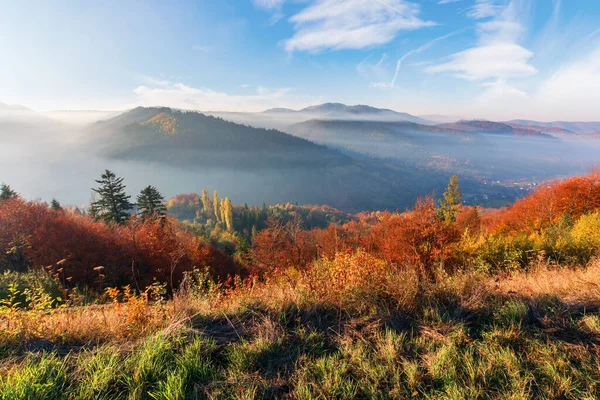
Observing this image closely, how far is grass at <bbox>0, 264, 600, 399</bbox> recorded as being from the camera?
2.52 metres

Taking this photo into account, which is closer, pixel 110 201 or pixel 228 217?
pixel 110 201

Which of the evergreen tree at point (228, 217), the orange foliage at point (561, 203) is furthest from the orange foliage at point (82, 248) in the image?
the evergreen tree at point (228, 217)

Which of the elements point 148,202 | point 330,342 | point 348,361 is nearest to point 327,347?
point 330,342

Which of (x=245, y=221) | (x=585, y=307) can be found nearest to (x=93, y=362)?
(x=585, y=307)

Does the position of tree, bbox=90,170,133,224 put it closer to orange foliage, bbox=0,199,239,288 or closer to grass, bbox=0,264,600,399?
orange foliage, bbox=0,199,239,288

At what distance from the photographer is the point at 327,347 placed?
10.6 feet

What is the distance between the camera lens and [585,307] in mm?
3574

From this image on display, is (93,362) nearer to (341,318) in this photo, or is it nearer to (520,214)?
(341,318)

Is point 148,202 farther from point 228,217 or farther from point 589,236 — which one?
point 228,217

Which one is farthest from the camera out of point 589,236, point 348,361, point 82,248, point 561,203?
point 561,203

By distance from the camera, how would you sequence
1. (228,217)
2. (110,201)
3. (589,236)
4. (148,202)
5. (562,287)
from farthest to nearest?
(228,217), (148,202), (110,201), (589,236), (562,287)

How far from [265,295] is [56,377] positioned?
8.39 ft

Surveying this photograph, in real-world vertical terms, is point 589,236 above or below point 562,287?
below

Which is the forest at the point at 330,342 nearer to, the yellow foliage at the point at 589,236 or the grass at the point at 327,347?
the grass at the point at 327,347
